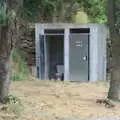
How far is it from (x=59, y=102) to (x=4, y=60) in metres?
2.59

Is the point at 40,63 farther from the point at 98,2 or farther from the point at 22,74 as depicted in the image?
the point at 98,2

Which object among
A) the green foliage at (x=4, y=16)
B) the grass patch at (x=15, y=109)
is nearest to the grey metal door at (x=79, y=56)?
the grass patch at (x=15, y=109)

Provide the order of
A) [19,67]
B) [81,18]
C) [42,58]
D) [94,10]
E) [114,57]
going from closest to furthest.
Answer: [114,57]
[19,67]
[42,58]
[81,18]
[94,10]

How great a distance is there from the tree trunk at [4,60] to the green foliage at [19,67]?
376 inches

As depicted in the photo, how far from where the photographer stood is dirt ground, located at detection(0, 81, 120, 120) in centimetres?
1285

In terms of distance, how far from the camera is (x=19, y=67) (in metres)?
24.8

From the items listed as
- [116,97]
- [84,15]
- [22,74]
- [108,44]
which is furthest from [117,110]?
[84,15]

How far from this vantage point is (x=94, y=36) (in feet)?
81.0

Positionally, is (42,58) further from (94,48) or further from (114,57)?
(114,57)

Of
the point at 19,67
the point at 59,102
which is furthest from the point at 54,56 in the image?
the point at 59,102

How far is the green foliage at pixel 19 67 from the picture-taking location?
23.8 m

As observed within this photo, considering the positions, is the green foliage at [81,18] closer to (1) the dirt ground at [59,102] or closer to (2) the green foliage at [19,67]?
(2) the green foliage at [19,67]

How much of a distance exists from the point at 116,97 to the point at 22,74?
9079 mm

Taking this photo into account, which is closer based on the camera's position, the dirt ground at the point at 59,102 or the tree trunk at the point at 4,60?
the dirt ground at the point at 59,102
